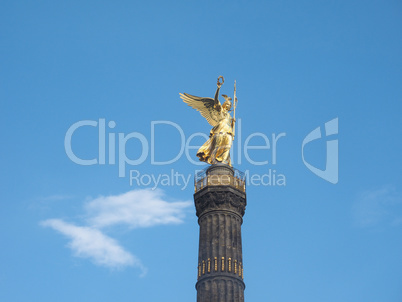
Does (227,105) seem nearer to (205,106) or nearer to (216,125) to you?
(205,106)

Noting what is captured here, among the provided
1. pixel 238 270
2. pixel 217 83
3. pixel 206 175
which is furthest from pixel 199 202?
pixel 217 83

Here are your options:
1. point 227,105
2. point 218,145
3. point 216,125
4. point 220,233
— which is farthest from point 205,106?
point 220,233

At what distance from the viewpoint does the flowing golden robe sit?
60.5m

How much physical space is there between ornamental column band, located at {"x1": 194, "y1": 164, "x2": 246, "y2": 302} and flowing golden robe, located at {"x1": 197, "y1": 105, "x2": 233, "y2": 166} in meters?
1.24

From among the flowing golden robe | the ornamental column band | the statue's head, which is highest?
the statue's head

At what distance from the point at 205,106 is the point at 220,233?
14.6 metres

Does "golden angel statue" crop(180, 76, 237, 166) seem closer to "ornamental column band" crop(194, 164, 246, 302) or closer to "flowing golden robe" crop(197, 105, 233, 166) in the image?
"flowing golden robe" crop(197, 105, 233, 166)

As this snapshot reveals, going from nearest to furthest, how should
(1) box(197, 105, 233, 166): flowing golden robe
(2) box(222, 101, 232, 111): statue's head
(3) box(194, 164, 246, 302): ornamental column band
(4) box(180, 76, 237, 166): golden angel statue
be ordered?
(3) box(194, 164, 246, 302): ornamental column band → (1) box(197, 105, 233, 166): flowing golden robe → (4) box(180, 76, 237, 166): golden angel statue → (2) box(222, 101, 232, 111): statue's head

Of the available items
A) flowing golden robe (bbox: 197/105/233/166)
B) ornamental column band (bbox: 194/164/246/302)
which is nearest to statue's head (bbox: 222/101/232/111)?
flowing golden robe (bbox: 197/105/233/166)

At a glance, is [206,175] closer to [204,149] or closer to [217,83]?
[204,149]

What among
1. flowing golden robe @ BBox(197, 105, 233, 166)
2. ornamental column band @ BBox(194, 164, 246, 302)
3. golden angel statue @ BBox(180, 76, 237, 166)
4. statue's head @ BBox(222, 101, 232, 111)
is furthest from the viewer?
statue's head @ BBox(222, 101, 232, 111)

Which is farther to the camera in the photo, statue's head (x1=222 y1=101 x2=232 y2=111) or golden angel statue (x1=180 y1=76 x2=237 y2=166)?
statue's head (x1=222 y1=101 x2=232 y2=111)

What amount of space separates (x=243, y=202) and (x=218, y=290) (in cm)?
930

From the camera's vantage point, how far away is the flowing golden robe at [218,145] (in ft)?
199
